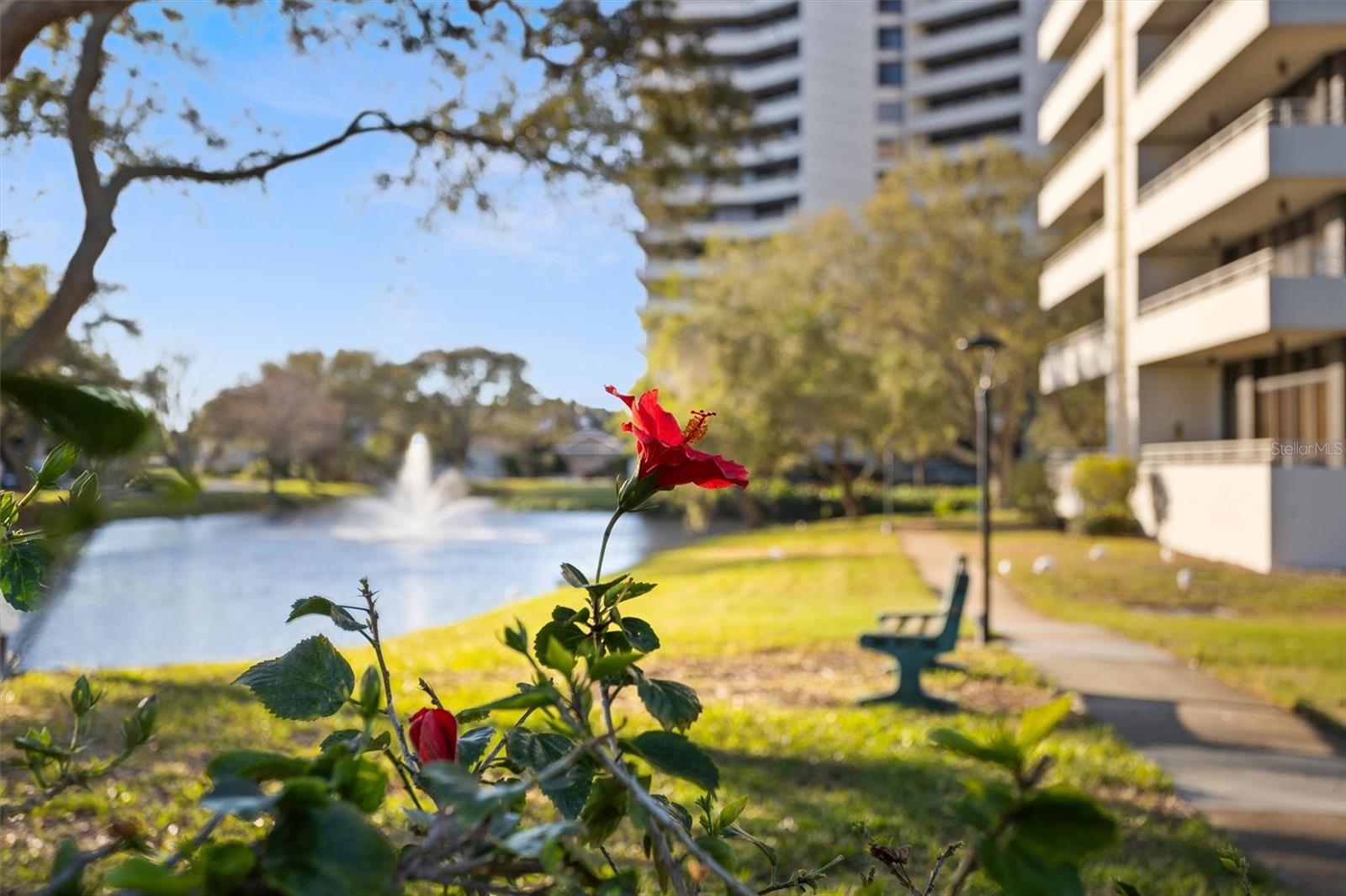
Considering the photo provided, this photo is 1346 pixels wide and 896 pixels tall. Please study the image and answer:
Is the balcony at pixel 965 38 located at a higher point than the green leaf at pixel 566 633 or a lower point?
higher

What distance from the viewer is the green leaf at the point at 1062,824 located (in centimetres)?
38

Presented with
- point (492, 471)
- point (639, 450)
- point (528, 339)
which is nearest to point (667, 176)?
point (528, 339)

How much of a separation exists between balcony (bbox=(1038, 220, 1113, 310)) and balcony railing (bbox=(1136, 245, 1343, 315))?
6.45ft

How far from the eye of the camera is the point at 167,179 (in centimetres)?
390

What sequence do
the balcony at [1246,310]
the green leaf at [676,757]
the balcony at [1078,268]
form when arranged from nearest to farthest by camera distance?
the green leaf at [676,757] → the balcony at [1246,310] → the balcony at [1078,268]

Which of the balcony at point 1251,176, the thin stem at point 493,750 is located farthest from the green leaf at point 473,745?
the balcony at point 1251,176

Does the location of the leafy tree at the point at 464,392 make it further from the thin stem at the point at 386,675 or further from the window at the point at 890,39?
the window at the point at 890,39

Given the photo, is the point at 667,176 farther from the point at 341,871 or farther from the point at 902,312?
the point at 902,312

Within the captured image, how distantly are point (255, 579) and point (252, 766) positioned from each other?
35.3 ft

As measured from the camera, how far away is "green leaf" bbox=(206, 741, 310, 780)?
16.6 inches

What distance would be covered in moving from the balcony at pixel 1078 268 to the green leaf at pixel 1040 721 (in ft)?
55.3

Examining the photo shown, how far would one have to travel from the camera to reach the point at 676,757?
0.54 metres

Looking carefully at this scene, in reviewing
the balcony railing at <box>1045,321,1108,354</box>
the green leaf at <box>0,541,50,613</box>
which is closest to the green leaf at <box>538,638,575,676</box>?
the green leaf at <box>0,541,50,613</box>

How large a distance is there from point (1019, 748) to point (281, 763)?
282 mm
